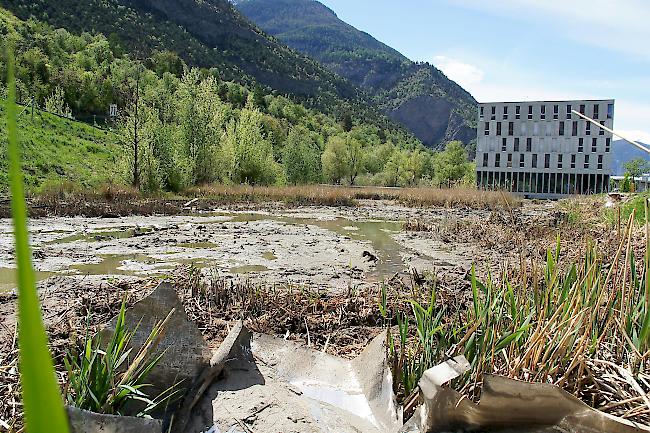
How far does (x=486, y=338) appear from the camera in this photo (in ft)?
9.37

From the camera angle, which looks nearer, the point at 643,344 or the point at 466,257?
the point at 643,344

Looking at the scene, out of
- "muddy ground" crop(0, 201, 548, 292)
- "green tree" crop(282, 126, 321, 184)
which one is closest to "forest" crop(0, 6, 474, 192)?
"green tree" crop(282, 126, 321, 184)

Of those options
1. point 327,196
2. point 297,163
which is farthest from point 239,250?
point 297,163

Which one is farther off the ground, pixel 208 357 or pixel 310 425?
pixel 208 357

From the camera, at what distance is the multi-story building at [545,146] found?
59250 millimetres

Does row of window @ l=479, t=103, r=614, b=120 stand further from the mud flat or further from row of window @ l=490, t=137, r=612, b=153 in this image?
the mud flat

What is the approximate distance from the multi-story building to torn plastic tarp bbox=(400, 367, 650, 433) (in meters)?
58.9

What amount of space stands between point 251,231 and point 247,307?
10.3 m

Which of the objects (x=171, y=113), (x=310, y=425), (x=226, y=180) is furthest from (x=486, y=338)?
(x=171, y=113)

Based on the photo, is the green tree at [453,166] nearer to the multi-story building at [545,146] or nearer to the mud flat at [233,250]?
the multi-story building at [545,146]

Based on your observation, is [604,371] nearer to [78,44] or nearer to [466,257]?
[466,257]

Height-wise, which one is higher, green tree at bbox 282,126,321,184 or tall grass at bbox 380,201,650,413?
green tree at bbox 282,126,321,184

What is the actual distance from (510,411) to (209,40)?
4513 inches

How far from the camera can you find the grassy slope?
88.3ft
